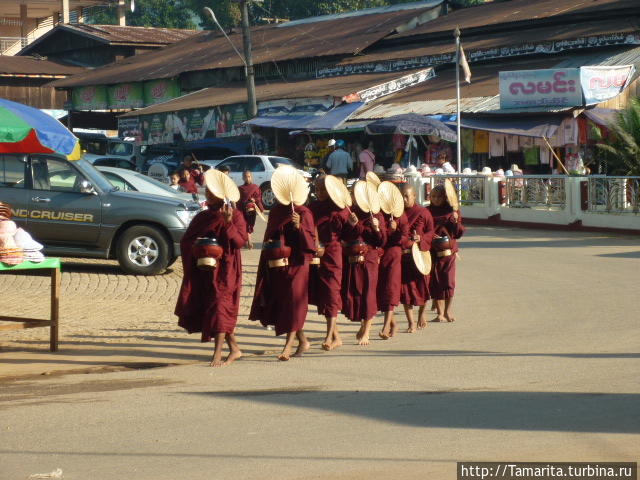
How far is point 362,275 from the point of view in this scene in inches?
427

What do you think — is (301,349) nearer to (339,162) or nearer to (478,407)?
(478,407)

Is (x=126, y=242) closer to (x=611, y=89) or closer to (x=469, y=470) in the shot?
(x=469, y=470)

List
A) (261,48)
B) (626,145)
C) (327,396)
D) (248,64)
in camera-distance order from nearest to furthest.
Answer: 1. (327,396)
2. (626,145)
3. (248,64)
4. (261,48)

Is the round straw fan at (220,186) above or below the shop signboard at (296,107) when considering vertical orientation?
below

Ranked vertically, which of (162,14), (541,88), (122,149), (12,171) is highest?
(162,14)

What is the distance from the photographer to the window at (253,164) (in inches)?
1242

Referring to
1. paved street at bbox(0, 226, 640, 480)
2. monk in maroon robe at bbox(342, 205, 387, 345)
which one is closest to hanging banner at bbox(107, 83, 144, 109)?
paved street at bbox(0, 226, 640, 480)

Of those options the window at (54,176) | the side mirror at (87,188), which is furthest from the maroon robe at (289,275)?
the window at (54,176)

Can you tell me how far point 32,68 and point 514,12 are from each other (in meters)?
27.5

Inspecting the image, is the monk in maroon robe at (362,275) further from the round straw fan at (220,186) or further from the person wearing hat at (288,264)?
the round straw fan at (220,186)

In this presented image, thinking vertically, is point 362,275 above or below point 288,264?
below

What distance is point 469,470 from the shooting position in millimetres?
5586

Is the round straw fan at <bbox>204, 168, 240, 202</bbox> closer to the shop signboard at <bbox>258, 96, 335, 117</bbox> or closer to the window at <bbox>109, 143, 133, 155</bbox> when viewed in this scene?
the shop signboard at <bbox>258, 96, 335, 117</bbox>

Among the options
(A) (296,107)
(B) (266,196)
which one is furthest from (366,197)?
(A) (296,107)
